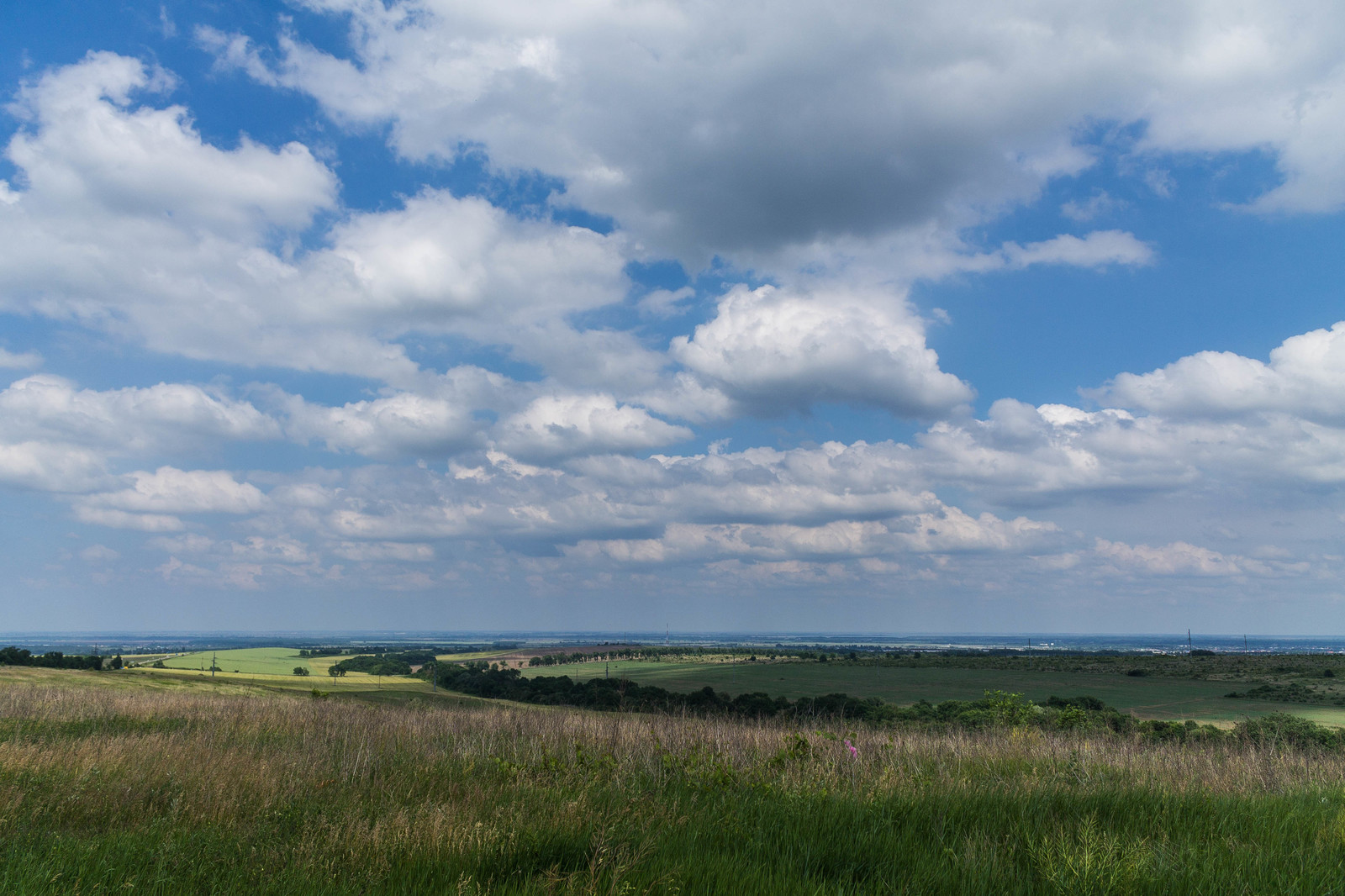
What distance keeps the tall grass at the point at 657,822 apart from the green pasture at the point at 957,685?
4663cm

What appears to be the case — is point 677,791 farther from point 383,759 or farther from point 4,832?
point 4,832

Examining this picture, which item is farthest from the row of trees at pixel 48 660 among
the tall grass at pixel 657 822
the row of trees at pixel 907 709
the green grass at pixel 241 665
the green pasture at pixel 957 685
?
the tall grass at pixel 657 822

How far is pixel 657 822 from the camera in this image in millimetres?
6285

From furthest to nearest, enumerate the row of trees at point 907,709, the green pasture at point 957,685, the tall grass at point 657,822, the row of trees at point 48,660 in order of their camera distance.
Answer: the green pasture at point 957,685 < the row of trees at point 48,660 < the row of trees at point 907,709 < the tall grass at point 657,822

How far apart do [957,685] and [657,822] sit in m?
102

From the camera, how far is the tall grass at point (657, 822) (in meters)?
4.84

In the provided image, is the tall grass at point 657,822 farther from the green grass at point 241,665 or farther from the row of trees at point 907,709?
the green grass at point 241,665

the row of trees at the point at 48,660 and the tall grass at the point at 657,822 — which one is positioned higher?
the tall grass at the point at 657,822

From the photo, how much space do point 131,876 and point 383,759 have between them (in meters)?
6.08

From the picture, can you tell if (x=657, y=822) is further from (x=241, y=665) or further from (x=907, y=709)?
(x=241, y=665)

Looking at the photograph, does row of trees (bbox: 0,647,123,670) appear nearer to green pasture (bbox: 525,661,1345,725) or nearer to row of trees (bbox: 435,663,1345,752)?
row of trees (bbox: 435,663,1345,752)

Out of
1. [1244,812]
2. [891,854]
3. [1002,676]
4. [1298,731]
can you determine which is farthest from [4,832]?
[1002,676]

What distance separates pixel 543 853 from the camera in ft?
17.4

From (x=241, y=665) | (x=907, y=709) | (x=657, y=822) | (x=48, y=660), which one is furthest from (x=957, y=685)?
(x=241, y=665)
